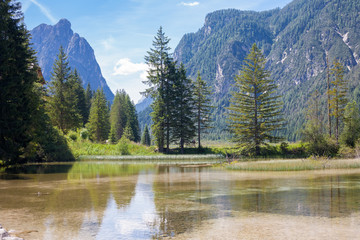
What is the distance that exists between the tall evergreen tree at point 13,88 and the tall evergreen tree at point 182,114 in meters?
26.0

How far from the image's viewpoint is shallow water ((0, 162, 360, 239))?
28.3 ft

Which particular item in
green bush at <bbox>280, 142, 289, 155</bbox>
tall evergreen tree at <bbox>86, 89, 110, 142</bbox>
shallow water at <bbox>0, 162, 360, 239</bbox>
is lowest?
shallow water at <bbox>0, 162, 360, 239</bbox>

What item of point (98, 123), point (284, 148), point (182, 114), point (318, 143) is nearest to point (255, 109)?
point (284, 148)

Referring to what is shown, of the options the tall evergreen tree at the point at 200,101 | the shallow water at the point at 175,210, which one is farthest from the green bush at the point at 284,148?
the shallow water at the point at 175,210

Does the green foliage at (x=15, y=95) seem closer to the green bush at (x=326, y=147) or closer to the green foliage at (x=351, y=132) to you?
the green bush at (x=326, y=147)

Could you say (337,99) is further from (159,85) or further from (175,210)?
(175,210)

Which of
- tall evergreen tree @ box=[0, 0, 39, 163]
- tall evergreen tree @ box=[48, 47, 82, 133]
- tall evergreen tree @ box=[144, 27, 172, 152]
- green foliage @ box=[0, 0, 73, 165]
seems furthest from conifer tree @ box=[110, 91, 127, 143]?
tall evergreen tree @ box=[0, 0, 39, 163]

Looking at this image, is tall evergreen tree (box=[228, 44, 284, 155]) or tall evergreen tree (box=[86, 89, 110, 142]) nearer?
tall evergreen tree (box=[228, 44, 284, 155])

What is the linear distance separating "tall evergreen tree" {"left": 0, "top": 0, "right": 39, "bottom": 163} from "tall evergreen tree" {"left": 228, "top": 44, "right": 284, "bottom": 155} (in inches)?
1112

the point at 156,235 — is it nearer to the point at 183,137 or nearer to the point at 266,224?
the point at 266,224

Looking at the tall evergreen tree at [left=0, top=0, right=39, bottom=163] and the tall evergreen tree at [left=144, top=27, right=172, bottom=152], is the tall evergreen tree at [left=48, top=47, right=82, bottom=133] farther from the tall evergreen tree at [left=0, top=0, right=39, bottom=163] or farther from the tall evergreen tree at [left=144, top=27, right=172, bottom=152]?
the tall evergreen tree at [left=0, top=0, right=39, bottom=163]

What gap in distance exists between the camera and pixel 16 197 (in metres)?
13.8

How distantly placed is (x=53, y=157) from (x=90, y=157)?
6.63 metres

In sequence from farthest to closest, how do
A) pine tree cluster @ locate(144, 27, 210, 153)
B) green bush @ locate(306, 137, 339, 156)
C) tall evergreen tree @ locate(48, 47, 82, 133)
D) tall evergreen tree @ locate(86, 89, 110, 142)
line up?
tall evergreen tree @ locate(86, 89, 110, 142), tall evergreen tree @ locate(48, 47, 82, 133), pine tree cluster @ locate(144, 27, 210, 153), green bush @ locate(306, 137, 339, 156)
